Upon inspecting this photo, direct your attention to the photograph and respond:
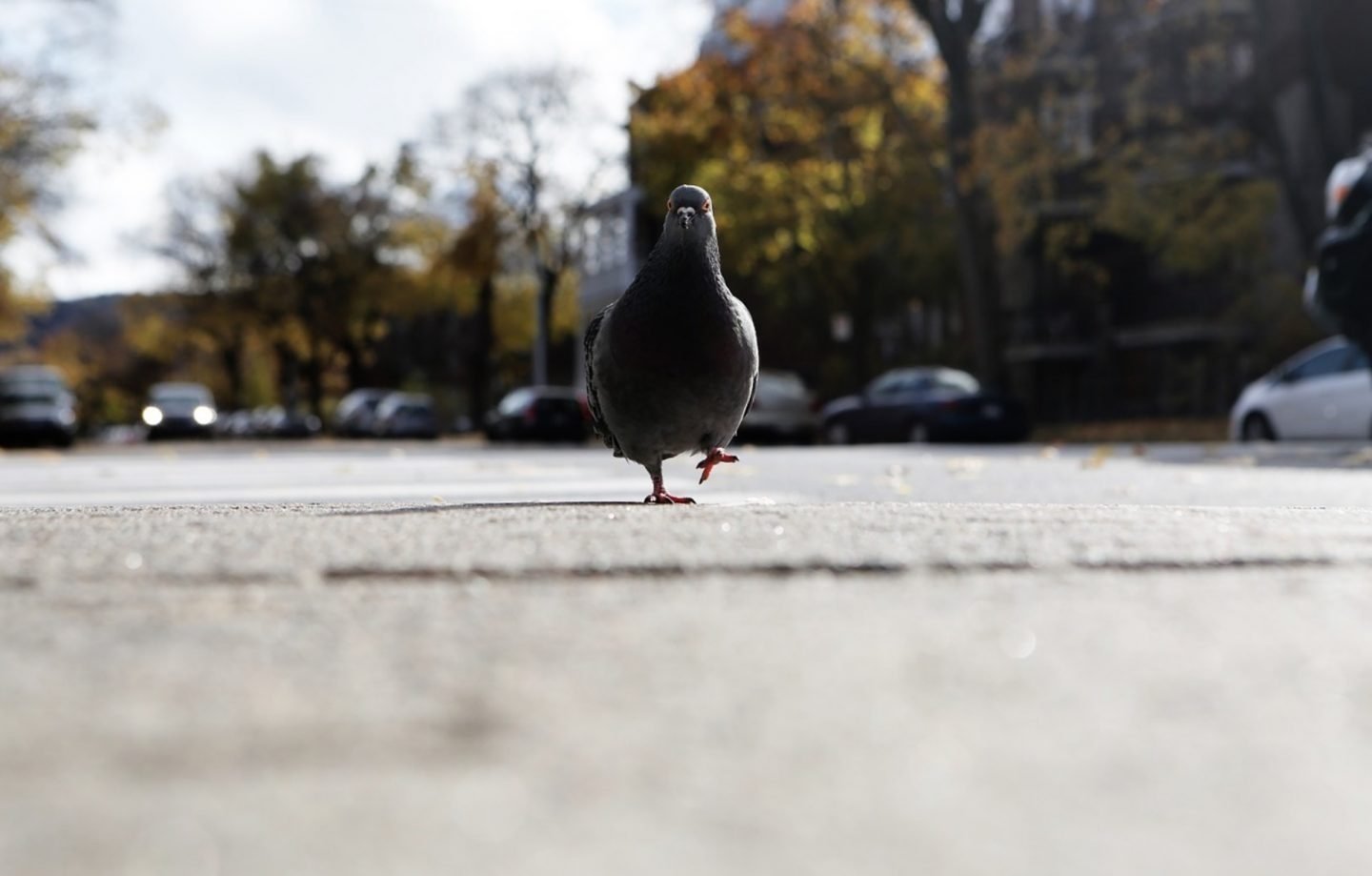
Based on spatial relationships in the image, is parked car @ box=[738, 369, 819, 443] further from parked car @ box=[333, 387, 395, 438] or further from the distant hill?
the distant hill

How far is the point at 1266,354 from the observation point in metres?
28.9

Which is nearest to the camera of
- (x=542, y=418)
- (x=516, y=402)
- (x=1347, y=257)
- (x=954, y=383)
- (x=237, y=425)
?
(x=1347, y=257)

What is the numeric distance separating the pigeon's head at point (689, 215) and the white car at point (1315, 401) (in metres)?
13.1

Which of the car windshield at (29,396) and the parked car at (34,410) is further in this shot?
A: the car windshield at (29,396)

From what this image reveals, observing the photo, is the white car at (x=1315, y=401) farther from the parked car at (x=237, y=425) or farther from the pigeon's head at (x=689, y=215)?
the parked car at (x=237, y=425)

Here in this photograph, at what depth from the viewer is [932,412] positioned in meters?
23.5

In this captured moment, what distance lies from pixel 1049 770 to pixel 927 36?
29689 millimetres

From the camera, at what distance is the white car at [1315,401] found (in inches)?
679

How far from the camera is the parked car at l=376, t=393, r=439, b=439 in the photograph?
150 ft

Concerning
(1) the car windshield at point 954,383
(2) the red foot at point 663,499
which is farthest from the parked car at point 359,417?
(2) the red foot at point 663,499

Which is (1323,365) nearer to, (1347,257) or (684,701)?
(1347,257)

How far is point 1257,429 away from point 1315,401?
1.44 m

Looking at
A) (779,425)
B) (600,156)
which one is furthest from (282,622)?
(600,156)

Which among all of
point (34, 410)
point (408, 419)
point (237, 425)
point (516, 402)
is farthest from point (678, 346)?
point (237, 425)
